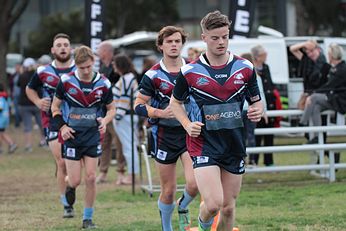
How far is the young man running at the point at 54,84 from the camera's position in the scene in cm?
1101

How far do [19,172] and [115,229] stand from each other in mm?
7319

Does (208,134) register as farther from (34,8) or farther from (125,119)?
(34,8)

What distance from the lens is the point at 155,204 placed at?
38.9ft

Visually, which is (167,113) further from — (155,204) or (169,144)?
(155,204)

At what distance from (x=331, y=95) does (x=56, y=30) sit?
138 feet

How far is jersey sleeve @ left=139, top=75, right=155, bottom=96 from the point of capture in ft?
28.1

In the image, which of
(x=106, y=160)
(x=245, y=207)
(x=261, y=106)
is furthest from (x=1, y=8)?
(x=261, y=106)

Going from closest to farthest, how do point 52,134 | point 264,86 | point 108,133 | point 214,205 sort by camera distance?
point 214,205 < point 52,134 < point 264,86 < point 108,133

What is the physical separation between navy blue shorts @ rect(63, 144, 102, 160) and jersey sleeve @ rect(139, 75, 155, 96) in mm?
1548

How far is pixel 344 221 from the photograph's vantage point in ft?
31.5

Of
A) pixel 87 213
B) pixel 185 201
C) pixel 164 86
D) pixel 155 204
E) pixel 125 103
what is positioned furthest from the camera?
pixel 125 103

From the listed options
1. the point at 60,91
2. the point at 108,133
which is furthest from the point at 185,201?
the point at 108,133

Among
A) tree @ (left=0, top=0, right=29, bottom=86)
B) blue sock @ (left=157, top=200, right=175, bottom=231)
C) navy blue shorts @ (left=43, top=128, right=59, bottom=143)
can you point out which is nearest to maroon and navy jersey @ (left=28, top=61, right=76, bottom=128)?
navy blue shorts @ (left=43, top=128, right=59, bottom=143)

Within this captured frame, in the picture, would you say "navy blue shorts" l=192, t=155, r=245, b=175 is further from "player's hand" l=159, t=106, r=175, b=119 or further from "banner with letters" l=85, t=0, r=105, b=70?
"banner with letters" l=85, t=0, r=105, b=70
